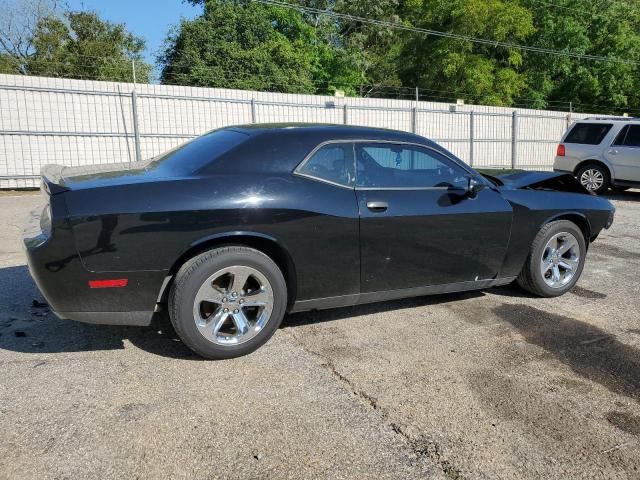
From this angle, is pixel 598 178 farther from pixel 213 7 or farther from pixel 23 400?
pixel 213 7

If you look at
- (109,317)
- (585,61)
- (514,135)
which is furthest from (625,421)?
(585,61)

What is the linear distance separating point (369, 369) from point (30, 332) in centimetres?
Result: 248

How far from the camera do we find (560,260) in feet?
16.2

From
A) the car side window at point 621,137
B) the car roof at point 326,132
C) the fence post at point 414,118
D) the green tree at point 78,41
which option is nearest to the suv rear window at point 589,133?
the car side window at point 621,137

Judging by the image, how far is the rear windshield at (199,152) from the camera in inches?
142

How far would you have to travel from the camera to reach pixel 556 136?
21.1 meters

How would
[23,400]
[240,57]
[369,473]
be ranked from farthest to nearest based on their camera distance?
[240,57]
[23,400]
[369,473]

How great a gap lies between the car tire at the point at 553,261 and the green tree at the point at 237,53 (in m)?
20.1

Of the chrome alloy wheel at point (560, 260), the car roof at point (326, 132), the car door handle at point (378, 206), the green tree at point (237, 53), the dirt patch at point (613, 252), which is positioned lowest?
the dirt patch at point (613, 252)

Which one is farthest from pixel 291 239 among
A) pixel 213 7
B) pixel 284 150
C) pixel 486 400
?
pixel 213 7

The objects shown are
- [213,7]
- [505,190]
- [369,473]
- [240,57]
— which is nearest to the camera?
[369,473]

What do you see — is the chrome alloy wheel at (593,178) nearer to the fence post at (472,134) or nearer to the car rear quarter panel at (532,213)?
the fence post at (472,134)

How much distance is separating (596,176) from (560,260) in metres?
8.73

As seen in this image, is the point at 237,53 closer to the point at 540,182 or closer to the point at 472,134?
the point at 472,134
